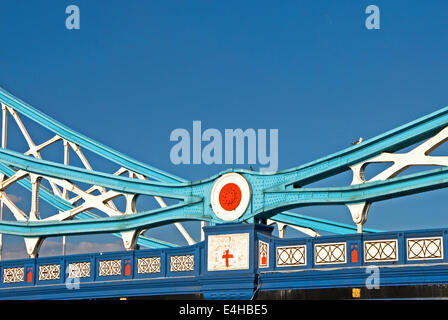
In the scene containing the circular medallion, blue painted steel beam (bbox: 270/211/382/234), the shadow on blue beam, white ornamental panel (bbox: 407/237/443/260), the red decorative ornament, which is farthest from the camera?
blue painted steel beam (bbox: 270/211/382/234)

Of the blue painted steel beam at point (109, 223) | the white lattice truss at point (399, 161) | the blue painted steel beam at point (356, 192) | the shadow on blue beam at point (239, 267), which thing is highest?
the white lattice truss at point (399, 161)

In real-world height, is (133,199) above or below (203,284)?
above

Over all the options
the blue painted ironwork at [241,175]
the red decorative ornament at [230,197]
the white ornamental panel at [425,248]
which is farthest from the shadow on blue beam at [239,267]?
the blue painted ironwork at [241,175]

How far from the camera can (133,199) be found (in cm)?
3422

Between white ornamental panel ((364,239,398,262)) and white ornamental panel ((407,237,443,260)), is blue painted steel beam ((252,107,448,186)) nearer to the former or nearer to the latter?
white ornamental panel ((364,239,398,262))

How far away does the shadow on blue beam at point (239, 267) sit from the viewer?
27.8 metres

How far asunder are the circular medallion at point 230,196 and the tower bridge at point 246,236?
3 centimetres

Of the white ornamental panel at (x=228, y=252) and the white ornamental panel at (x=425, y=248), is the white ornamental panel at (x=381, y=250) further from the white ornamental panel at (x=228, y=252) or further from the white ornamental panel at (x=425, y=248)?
the white ornamental panel at (x=228, y=252)

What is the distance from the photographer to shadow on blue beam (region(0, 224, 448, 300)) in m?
27.8

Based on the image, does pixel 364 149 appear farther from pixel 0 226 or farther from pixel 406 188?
pixel 0 226

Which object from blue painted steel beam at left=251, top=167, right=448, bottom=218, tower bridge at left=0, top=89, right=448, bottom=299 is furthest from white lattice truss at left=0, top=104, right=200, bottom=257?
blue painted steel beam at left=251, top=167, right=448, bottom=218

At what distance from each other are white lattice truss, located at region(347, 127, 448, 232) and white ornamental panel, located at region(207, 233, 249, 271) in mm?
3477
